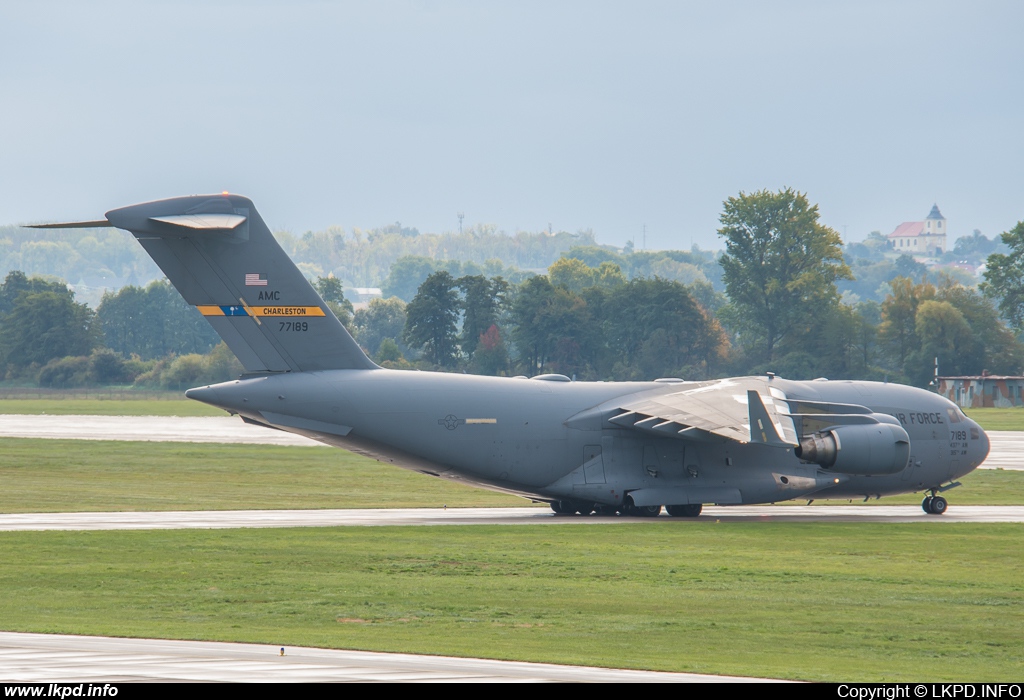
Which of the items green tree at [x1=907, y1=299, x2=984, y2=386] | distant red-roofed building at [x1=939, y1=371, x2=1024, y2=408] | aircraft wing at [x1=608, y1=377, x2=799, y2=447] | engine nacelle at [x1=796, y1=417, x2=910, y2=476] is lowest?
engine nacelle at [x1=796, y1=417, x2=910, y2=476]

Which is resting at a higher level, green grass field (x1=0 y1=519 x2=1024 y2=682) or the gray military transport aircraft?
the gray military transport aircraft

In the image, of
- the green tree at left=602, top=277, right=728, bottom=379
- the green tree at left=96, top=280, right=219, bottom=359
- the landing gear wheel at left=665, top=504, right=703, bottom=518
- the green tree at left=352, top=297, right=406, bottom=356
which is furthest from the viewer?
the green tree at left=96, top=280, right=219, bottom=359

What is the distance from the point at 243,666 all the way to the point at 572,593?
916 cm

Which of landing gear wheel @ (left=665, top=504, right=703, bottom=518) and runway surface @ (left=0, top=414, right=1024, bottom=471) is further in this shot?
runway surface @ (left=0, top=414, right=1024, bottom=471)

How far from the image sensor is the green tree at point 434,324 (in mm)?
98562

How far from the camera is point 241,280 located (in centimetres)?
2823

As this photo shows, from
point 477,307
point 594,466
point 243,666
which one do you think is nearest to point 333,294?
point 477,307

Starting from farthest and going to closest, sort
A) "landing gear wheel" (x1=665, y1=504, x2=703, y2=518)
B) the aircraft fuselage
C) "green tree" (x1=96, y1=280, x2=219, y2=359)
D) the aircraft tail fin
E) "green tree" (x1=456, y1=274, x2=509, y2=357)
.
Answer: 1. "green tree" (x1=96, y1=280, x2=219, y2=359)
2. "green tree" (x1=456, y1=274, x2=509, y2=357)
3. "landing gear wheel" (x1=665, y1=504, x2=703, y2=518)
4. the aircraft fuselage
5. the aircraft tail fin

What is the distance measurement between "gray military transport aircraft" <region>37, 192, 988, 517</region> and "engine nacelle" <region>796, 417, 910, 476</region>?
0.03 m

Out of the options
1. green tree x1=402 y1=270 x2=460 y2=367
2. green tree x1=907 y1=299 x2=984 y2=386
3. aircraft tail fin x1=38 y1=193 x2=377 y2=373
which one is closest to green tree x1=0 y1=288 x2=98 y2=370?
green tree x1=402 y1=270 x2=460 y2=367

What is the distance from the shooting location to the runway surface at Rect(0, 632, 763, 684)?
35.3 ft

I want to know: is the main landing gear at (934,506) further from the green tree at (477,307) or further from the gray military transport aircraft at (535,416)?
the green tree at (477,307)

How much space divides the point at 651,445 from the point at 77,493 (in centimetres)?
1700

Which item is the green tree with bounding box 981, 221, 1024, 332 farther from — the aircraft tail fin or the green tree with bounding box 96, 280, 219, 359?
the aircraft tail fin
